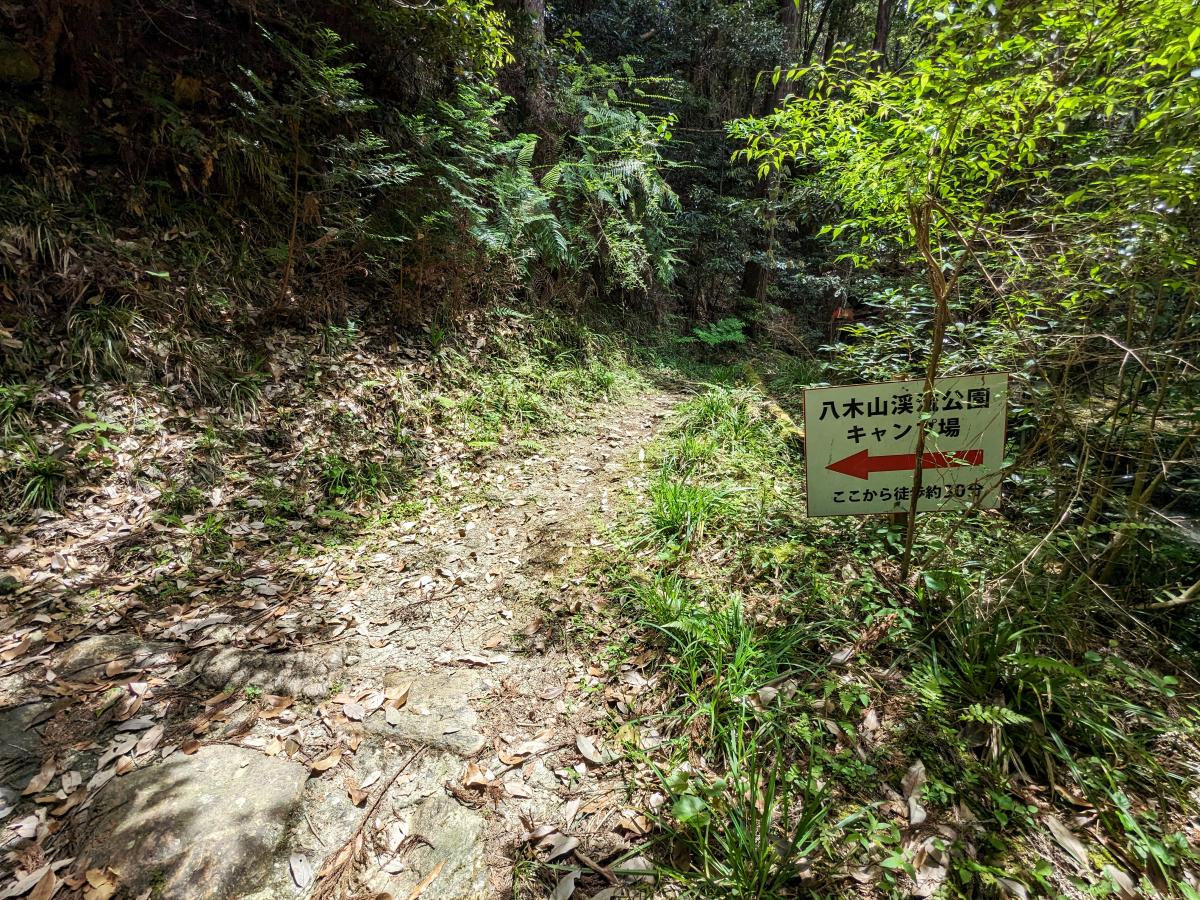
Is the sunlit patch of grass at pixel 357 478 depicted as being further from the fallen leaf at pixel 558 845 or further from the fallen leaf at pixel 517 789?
the fallen leaf at pixel 558 845

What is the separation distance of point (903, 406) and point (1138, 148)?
1.63 meters

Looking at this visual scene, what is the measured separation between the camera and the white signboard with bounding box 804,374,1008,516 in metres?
2.59

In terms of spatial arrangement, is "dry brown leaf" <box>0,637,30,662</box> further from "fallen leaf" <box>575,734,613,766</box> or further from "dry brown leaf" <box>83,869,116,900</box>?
"fallen leaf" <box>575,734,613,766</box>

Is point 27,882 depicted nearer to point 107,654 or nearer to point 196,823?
point 196,823

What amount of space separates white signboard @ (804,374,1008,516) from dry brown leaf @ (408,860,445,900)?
8.35ft

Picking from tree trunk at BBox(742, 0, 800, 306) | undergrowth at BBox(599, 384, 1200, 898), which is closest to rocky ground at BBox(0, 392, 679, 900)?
undergrowth at BBox(599, 384, 1200, 898)

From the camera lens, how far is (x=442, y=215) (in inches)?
224

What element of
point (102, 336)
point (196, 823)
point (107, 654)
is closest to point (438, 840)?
point (196, 823)

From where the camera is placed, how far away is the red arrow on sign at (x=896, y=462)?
8.80 feet

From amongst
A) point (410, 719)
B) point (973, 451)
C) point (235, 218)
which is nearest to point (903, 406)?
point (973, 451)

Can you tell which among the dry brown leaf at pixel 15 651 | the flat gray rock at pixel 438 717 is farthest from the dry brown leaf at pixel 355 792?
the dry brown leaf at pixel 15 651

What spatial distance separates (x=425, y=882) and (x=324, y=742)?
88 cm

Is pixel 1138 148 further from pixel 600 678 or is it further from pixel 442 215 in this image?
pixel 442 215

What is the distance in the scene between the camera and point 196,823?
1889 mm
